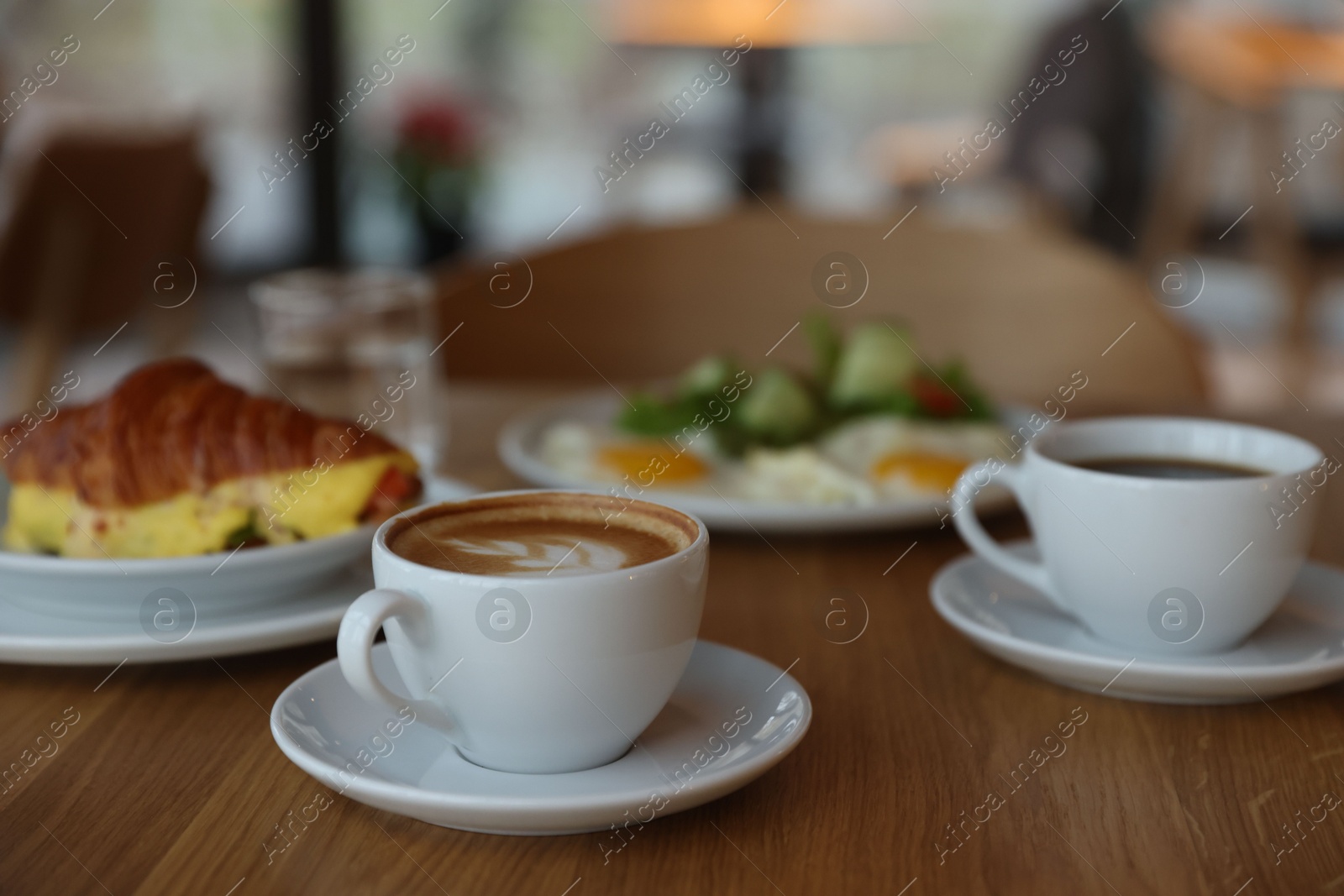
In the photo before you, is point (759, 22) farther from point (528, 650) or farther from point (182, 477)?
point (528, 650)

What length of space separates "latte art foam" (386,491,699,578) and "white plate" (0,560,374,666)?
118mm

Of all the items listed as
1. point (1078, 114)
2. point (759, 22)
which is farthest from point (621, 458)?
point (1078, 114)

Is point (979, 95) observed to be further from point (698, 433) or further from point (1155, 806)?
point (1155, 806)

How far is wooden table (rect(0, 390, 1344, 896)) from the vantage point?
462mm

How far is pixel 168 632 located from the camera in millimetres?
646

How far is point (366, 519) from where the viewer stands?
744 mm

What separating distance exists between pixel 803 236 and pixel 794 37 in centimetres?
247

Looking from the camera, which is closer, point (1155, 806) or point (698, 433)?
point (1155, 806)

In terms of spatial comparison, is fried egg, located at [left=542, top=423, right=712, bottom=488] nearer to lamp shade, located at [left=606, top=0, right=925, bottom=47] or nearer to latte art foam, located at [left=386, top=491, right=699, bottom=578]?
latte art foam, located at [left=386, top=491, right=699, bottom=578]

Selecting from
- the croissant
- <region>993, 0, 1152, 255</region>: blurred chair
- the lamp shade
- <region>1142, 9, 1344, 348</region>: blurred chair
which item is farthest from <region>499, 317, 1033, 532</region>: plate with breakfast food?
<region>1142, 9, 1344, 348</region>: blurred chair

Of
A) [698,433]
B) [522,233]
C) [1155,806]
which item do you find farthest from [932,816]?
[522,233]

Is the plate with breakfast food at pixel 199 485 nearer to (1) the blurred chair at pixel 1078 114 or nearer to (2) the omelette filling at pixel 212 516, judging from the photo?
(2) the omelette filling at pixel 212 516

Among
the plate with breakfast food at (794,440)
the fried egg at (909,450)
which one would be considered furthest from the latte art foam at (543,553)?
the fried egg at (909,450)

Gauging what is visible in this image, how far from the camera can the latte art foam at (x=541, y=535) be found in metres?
0.52
